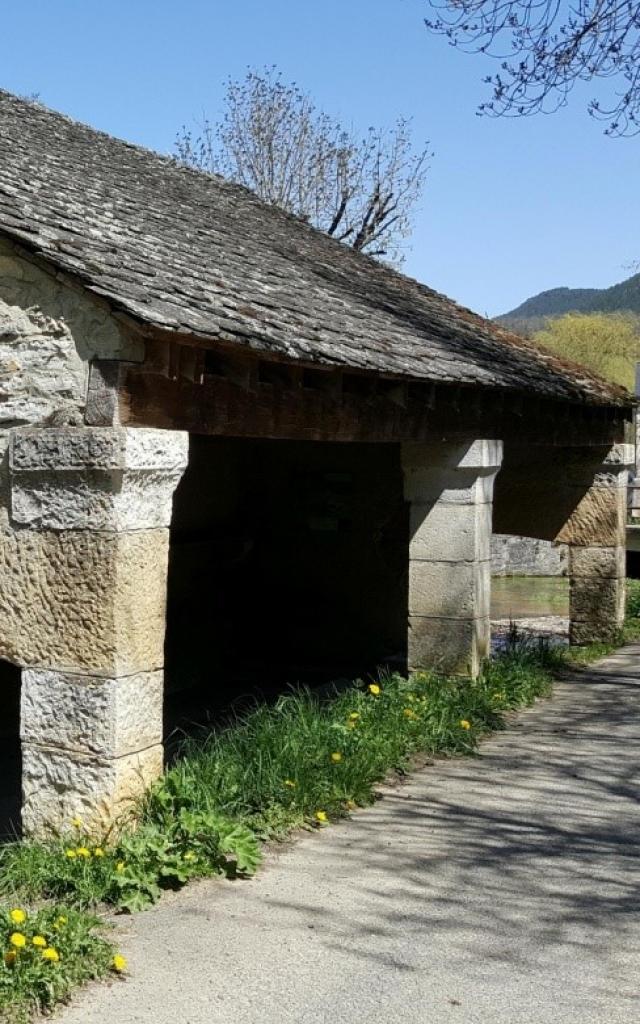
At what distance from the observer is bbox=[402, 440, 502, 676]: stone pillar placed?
743cm

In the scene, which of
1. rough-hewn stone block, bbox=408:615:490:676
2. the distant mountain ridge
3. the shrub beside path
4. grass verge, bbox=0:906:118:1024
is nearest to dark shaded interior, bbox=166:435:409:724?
rough-hewn stone block, bbox=408:615:490:676

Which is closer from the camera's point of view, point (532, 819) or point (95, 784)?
point (95, 784)

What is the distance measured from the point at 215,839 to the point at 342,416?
98.4 inches

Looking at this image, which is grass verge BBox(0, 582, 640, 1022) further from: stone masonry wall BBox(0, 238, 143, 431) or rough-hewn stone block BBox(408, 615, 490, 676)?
stone masonry wall BBox(0, 238, 143, 431)

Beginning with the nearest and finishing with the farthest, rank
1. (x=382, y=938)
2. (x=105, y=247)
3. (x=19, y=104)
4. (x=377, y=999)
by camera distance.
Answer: (x=377, y=999)
(x=382, y=938)
(x=105, y=247)
(x=19, y=104)

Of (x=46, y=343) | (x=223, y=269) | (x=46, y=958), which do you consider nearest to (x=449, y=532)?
(x=223, y=269)

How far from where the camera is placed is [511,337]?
398 inches

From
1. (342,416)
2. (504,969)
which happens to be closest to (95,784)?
(504,969)

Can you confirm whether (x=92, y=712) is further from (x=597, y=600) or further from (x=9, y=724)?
(x=597, y=600)

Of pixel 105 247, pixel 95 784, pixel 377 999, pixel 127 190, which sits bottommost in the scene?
pixel 377 999

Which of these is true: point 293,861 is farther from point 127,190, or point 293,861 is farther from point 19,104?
point 19,104

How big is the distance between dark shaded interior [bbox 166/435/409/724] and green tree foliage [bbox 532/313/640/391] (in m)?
26.7

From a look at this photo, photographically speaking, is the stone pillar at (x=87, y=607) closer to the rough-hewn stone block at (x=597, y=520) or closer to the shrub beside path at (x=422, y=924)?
the shrub beside path at (x=422, y=924)

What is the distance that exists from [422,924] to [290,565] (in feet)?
21.9
